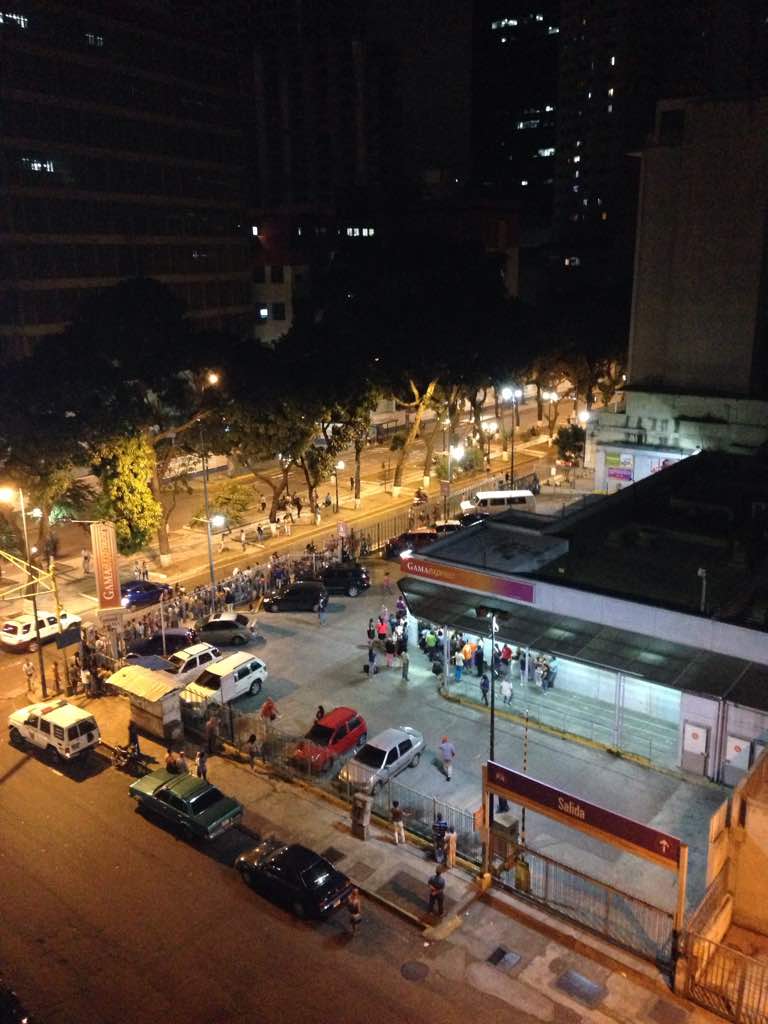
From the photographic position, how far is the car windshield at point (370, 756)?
2345cm

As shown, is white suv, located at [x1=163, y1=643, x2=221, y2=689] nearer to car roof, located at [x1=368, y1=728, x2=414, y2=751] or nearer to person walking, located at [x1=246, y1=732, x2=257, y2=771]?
person walking, located at [x1=246, y1=732, x2=257, y2=771]

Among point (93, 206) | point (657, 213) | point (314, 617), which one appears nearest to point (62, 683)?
point (314, 617)

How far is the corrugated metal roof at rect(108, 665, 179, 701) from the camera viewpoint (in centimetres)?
2647

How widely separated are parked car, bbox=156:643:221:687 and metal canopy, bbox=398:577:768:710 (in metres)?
7.44

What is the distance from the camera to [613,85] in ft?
432

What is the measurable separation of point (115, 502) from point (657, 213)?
34408 mm

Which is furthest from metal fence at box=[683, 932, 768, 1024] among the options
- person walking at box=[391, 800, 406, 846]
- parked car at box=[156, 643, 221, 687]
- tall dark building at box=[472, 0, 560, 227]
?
tall dark building at box=[472, 0, 560, 227]

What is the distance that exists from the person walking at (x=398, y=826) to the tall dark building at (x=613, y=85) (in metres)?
116

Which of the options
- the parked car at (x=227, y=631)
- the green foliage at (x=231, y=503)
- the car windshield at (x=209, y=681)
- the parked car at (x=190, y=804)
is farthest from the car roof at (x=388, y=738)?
the green foliage at (x=231, y=503)

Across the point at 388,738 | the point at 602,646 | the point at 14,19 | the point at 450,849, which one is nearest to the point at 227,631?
the point at 388,738

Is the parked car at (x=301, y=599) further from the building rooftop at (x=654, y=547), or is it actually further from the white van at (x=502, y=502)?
the white van at (x=502, y=502)

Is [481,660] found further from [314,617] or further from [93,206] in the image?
[93,206]

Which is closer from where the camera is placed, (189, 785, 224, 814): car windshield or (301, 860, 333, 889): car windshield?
(301, 860, 333, 889): car windshield

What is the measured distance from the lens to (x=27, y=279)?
5869 cm
